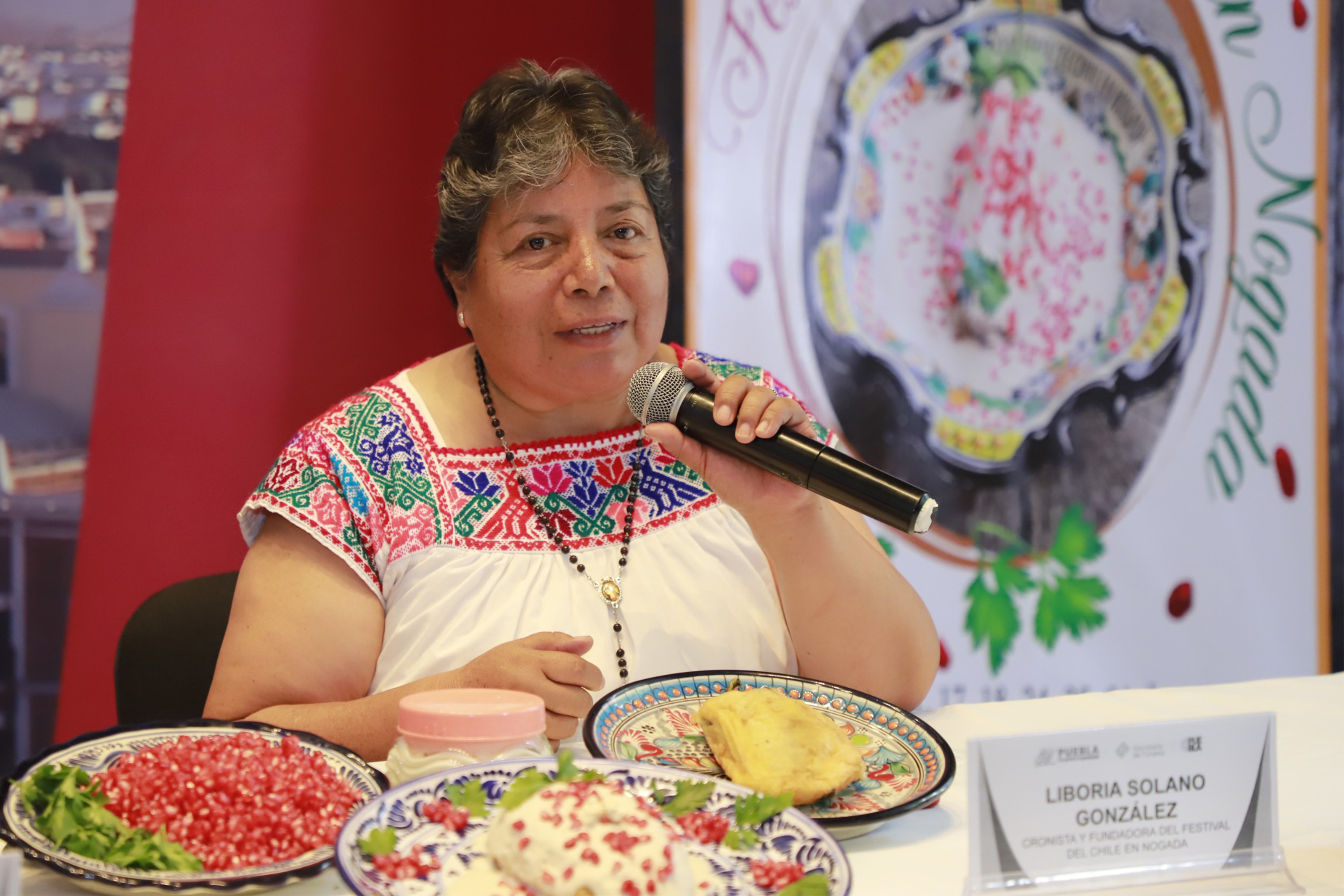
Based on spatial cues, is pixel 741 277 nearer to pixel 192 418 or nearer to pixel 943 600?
pixel 943 600

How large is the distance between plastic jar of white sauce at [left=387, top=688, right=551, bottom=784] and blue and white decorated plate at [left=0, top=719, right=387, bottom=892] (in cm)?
5

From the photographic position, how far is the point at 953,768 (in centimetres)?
95

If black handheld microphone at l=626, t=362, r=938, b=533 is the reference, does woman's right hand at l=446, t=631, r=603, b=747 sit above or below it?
below

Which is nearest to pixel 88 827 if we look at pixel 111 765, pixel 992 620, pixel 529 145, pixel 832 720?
pixel 111 765

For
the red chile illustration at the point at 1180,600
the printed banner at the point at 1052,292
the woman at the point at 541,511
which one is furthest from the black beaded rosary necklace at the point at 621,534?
the red chile illustration at the point at 1180,600

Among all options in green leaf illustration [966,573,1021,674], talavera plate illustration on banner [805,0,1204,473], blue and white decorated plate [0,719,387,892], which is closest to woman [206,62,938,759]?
blue and white decorated plate [0,719,387,892]

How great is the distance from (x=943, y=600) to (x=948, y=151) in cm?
106

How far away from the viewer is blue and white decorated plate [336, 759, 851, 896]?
2.22 ft

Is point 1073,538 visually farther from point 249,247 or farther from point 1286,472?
point 249,247

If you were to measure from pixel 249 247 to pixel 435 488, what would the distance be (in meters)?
1.17

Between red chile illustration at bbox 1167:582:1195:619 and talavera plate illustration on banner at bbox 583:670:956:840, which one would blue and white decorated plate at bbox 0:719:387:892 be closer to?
talavera plate illustration on banner at bbox 583:670:956:840

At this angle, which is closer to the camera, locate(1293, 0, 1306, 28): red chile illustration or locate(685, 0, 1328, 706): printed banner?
locate(685, 0, 1328, 706): printed banner

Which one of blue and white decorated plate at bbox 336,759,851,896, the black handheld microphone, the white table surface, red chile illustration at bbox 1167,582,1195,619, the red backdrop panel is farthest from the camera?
red chile illustration at bbox 1167,582,1195,619

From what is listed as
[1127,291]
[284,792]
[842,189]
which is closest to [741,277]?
[842,189]
